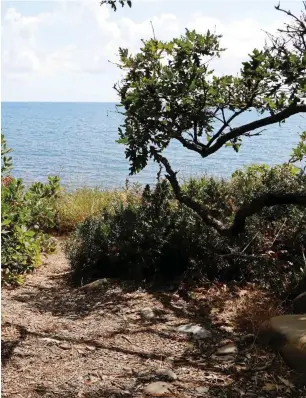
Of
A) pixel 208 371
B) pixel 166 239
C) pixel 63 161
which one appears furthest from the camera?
pixel 63 161

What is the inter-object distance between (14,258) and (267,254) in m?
2.58

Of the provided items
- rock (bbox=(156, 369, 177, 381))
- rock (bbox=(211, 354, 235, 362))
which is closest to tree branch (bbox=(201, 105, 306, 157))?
rock (bbox=(211, 354, 235, 362))

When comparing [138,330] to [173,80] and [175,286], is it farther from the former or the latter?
[173,80]

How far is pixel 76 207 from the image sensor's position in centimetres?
847

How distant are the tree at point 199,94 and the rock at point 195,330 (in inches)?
47.8

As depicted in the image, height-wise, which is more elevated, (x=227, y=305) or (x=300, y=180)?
(x=300, y=180)

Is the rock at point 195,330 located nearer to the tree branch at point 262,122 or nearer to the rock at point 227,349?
the rock at point 227,349

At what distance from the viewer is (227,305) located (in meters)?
4.27

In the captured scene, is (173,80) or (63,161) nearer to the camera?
(173,80)

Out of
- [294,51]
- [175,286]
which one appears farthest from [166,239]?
[294,51]

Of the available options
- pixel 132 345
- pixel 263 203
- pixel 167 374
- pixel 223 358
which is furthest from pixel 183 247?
pixel 167 374

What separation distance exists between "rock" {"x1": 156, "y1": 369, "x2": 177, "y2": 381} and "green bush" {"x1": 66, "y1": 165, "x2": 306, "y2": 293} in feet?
5.07

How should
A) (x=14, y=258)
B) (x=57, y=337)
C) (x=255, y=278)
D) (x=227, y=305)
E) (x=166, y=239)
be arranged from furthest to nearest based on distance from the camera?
(x=14, y=258)
(x=166, y=239)
(x=255, y=278)
(x=227, y=305)
(x=57, y=337)

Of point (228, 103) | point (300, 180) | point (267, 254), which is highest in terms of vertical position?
point (228, 103)
